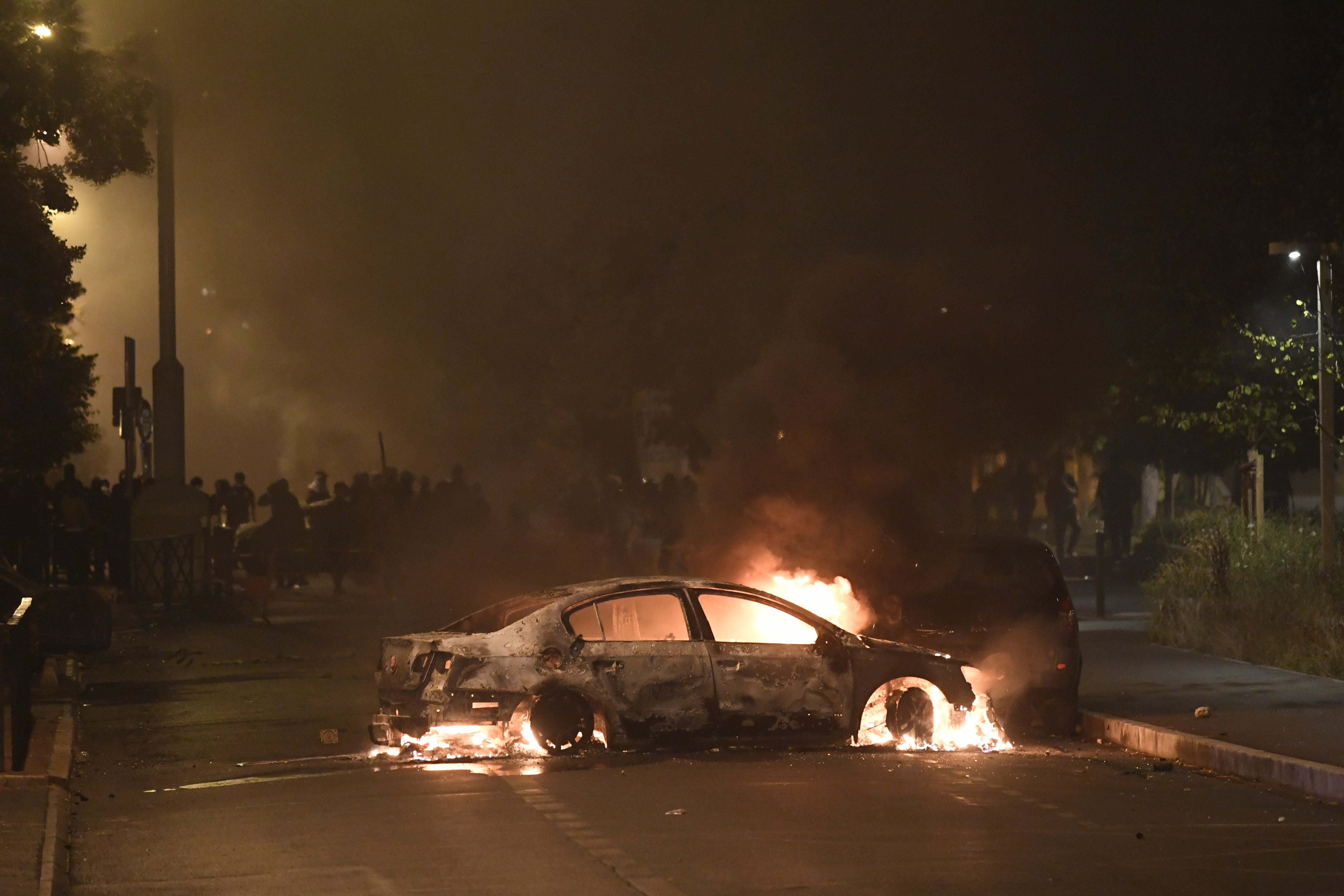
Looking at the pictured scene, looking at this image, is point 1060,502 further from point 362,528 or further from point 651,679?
point 651,679

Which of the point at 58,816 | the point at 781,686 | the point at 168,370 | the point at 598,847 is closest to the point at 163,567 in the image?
the point at 168,370

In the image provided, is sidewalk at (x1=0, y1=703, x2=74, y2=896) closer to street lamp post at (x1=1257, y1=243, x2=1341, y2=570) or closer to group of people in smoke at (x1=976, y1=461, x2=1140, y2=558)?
street lamp post at (x1=1257, y1=243, x2=1341, y2=570)

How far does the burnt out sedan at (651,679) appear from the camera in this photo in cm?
1027

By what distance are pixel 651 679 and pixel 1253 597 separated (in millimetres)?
8551

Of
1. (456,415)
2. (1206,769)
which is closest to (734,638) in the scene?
(1206,769)

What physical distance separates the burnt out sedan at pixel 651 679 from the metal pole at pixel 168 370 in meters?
11.7

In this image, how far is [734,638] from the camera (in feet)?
36.2

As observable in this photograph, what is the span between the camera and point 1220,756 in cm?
1044

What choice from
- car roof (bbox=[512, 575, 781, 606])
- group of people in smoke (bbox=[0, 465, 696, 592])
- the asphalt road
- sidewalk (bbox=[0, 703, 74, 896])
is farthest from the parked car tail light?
group of people in smoke (bbox=[0, 465, 696, 592])

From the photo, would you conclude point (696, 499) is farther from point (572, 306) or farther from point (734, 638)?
point (572, 306)

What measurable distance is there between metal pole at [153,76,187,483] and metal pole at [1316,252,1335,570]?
13.3 m

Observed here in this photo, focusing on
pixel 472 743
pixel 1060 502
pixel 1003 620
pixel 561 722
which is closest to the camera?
pixel 561 722

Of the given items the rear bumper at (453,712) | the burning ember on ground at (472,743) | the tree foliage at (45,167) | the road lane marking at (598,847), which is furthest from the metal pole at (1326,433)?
the tree foliage at (45,167)

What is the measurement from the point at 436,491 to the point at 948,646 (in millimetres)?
13287
